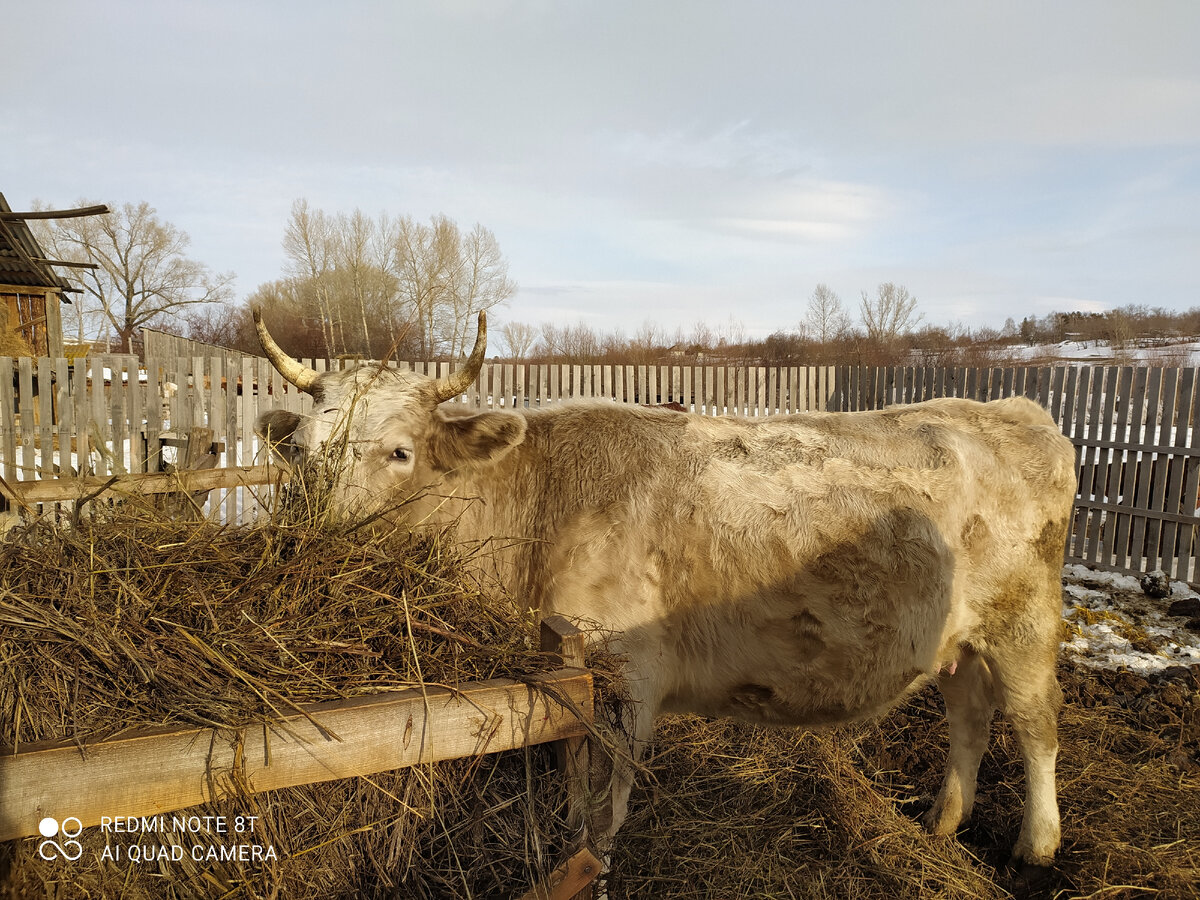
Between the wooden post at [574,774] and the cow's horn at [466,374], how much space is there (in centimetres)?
173

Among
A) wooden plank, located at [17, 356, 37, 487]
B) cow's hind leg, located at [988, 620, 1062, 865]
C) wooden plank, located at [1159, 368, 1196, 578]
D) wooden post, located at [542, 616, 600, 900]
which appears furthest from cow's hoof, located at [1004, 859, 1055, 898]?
wooden plank, located at [17, 356, 37, 487]

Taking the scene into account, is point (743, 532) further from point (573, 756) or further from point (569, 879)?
point (569, 879)

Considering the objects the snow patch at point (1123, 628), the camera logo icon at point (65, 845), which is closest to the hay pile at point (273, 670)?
the camera logo icon at point (65, 845)

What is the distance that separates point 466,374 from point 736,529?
56.6 inches

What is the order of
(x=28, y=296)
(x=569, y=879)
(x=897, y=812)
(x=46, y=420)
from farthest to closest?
(x=28, y=296) < (x=46, y=420) < (x=897, y=812) < (x=569, y=879)

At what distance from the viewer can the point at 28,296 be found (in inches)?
750

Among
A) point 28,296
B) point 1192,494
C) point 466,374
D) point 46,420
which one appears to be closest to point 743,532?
point 466,374

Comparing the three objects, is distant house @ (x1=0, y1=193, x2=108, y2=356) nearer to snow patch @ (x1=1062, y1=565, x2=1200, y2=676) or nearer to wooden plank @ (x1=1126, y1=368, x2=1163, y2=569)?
snow patch @ (x1=1062, y1=565, x2=1200, y2=676)

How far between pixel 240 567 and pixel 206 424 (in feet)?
26.7

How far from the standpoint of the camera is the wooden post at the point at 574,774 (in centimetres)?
161

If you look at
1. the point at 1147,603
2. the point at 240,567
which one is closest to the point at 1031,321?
the point at 1147,603

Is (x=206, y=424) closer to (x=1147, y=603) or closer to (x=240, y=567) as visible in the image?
(x=240, y=567)

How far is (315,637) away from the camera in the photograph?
151 cm

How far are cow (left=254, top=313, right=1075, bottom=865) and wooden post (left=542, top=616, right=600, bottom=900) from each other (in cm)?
101
